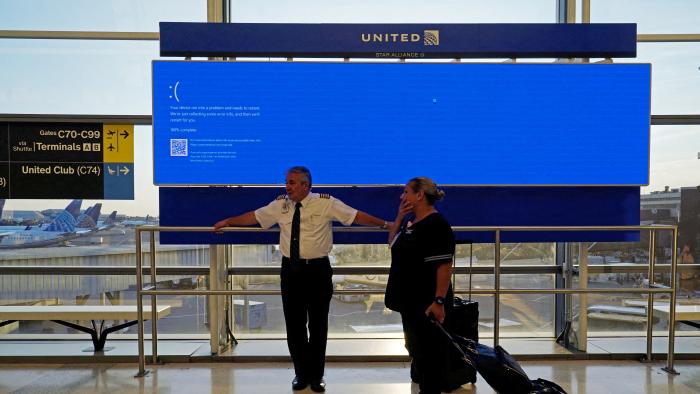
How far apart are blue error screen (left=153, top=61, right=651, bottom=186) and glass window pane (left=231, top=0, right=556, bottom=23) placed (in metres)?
0.77

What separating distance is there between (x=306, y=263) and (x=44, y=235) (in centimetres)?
289

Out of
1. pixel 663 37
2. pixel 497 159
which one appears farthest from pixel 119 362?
pixel 663 37

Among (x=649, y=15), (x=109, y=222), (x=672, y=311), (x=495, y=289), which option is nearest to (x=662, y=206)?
(x=672, y=311)

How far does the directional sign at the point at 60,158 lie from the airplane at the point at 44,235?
32 centimetres

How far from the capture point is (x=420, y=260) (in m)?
2.56

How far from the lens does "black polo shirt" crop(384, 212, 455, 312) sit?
8.20ft

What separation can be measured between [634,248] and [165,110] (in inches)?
167

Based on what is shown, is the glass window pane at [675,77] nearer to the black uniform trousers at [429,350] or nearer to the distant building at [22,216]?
the black uniform trousers at [429,350]

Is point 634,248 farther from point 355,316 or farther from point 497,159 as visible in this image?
point 355,316

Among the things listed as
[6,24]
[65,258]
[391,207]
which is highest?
[6,24]

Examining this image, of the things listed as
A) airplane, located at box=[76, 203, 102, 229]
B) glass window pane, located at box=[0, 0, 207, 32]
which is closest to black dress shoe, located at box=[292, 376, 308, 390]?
airplane, located at box=[76, 203, 102, 229]

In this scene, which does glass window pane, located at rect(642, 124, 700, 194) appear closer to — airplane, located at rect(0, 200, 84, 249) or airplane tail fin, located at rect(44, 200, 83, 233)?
airplane tail fin, located at rect(44, 200, 83, 233)

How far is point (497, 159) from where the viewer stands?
3793 mm

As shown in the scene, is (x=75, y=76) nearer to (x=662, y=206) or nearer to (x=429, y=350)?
(x=429, y=350)
